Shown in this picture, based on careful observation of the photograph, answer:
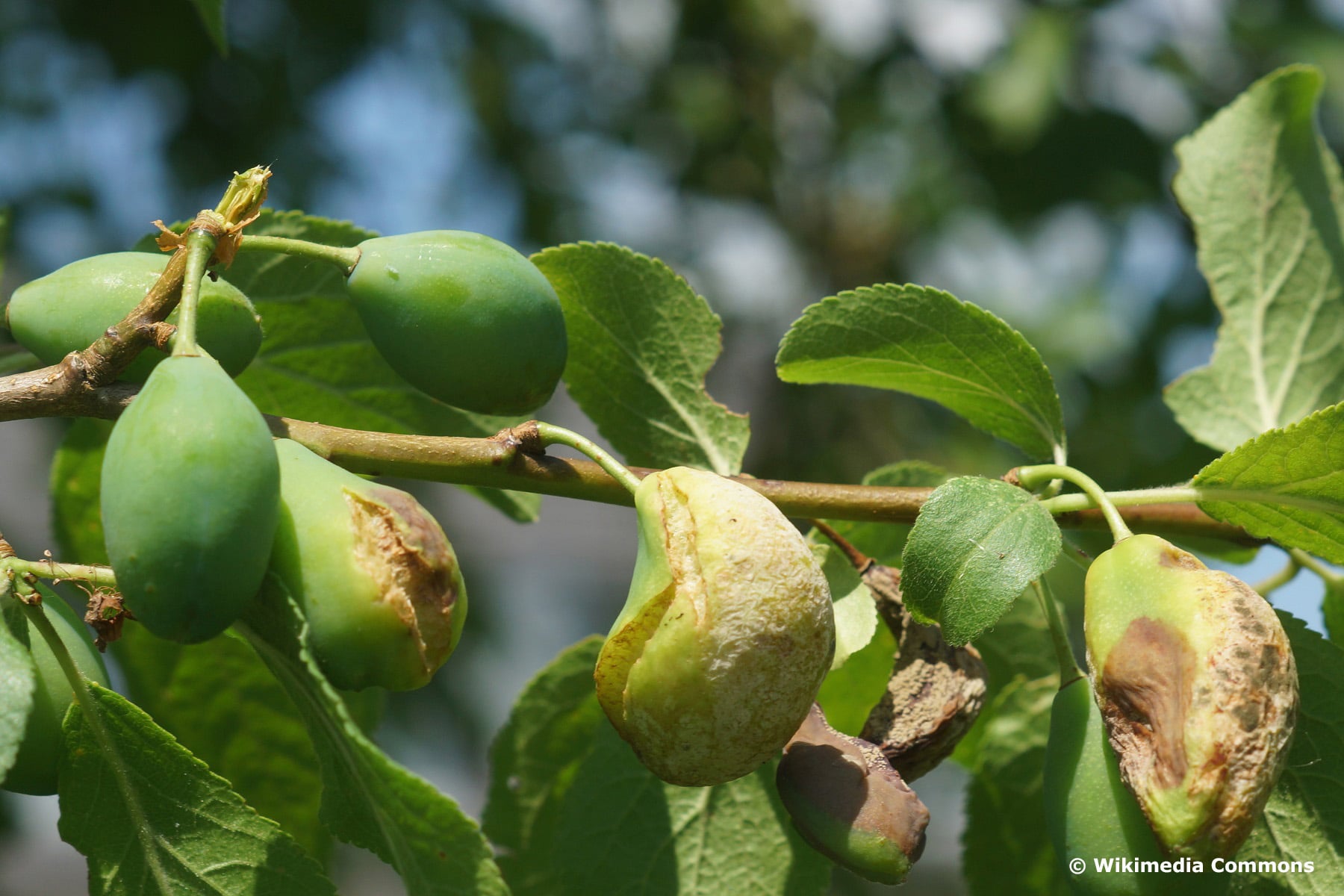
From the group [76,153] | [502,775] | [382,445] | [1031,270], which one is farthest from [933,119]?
[382,445]

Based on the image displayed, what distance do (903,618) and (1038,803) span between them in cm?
48

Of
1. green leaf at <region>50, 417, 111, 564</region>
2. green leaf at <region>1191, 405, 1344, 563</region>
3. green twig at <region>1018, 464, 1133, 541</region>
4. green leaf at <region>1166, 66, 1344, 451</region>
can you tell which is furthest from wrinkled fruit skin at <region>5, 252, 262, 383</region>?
green leaf at <region>1166, 66, 1344, 451</region>

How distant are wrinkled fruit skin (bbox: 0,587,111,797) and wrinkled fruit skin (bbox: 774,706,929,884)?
0.63 meters

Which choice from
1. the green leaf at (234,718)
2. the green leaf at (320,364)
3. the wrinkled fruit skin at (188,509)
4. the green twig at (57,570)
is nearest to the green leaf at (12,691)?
the green twig at (57,570)

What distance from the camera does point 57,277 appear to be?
3.50 ft

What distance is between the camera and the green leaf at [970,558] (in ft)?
3.41

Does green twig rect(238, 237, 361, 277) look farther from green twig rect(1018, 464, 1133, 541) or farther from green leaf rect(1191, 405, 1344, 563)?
green leaf rect(1191, 405, 1344, 563)

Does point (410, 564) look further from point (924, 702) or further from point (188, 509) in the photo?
point (924, 702)

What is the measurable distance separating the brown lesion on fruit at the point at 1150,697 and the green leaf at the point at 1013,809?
60cm

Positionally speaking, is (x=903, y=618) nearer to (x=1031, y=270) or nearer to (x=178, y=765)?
(x=178, y=765)

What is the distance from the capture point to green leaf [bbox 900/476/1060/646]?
104 centimetres

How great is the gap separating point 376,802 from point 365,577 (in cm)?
24

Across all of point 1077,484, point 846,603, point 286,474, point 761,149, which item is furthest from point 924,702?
point 761,149

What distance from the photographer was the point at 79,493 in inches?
64.2
